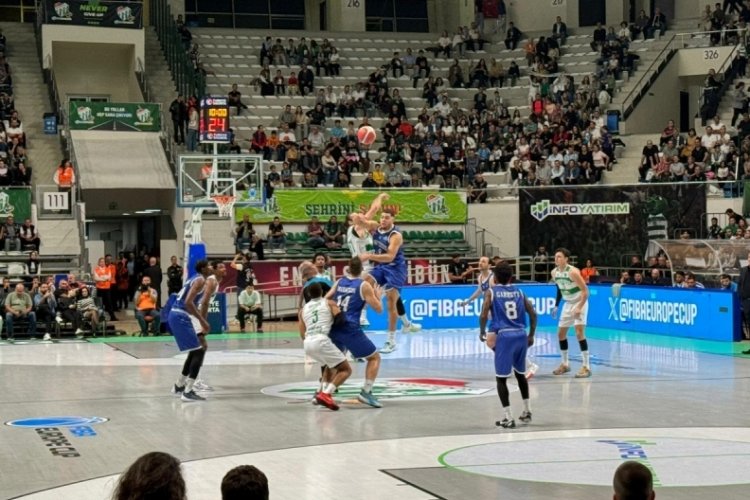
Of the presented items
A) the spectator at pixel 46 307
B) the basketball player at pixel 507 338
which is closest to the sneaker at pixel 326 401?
the basketball player at pixel 507 338

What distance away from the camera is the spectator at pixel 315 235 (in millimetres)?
35031

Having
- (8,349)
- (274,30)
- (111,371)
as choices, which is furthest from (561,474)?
(274,30)

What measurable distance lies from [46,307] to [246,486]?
23166 mm

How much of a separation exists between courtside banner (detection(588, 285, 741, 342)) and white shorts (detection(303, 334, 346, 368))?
12606 millimetres

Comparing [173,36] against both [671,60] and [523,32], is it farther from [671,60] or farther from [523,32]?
[671,60]

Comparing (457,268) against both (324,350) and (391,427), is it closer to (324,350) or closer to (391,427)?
(324,350)

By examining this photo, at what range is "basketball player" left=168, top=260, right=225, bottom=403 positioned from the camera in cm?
1591

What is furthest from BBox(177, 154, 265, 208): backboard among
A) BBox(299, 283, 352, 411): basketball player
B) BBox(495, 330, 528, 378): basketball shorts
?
BBox(495, 330, 528, 378): basketball shorts

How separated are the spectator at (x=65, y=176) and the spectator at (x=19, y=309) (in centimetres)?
788

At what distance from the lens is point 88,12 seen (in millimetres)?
41312

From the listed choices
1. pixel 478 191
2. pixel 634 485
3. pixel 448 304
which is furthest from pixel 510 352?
pixel 478 191

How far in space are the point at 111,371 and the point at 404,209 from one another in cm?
1840

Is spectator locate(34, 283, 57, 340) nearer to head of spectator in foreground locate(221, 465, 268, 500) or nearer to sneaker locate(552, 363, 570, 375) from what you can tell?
sneaker locate(552, 363, 570, 375)

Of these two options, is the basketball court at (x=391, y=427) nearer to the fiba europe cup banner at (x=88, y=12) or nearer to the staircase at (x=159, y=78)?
the staircase at (x=159, y=78)
